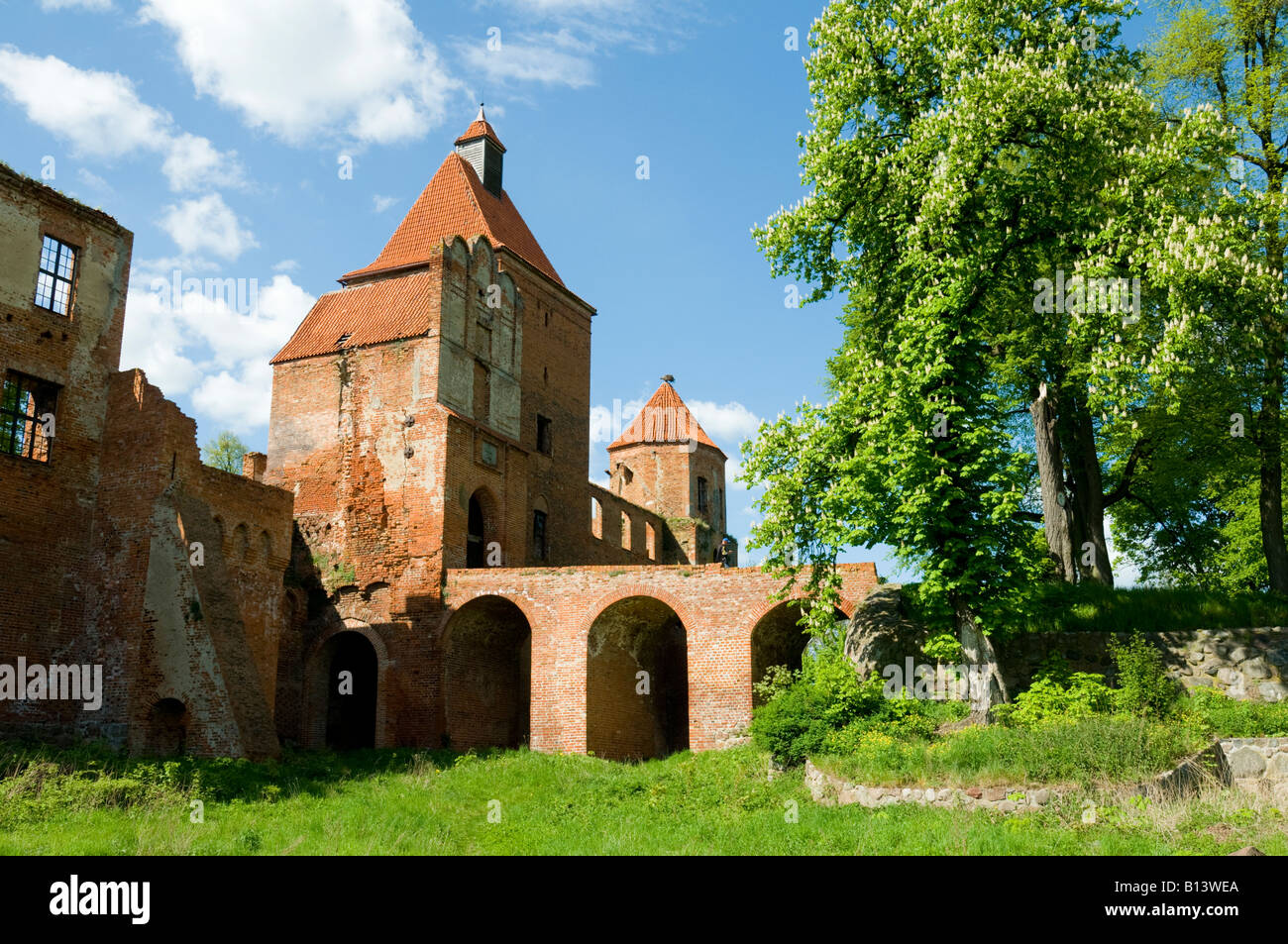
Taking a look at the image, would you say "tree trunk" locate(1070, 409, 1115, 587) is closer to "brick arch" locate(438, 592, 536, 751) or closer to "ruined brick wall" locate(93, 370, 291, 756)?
A: "brick arch" locate(438, 592, 536, 751)

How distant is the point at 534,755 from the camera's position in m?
22.3

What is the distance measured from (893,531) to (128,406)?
14.6 m

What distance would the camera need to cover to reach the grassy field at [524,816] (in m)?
10.9

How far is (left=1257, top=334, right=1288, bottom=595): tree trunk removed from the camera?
18.3 meters

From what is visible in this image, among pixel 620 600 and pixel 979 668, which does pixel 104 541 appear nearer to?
pixel 620 600

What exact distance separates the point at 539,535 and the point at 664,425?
1457 centimetres

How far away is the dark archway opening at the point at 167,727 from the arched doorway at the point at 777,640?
11.6 m

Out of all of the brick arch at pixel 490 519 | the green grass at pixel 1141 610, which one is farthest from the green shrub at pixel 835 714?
the brick arch at pixel 490 519

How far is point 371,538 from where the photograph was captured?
25812 mm

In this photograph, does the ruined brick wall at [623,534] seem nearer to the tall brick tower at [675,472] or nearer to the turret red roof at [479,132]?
the tall brick tower at [675,472]

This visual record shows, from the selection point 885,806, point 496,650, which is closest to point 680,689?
point 496,650

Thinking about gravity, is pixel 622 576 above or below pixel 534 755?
above

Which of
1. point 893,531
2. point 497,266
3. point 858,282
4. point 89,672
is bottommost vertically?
point 89,672

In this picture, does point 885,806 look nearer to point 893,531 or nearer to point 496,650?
point 893,531
